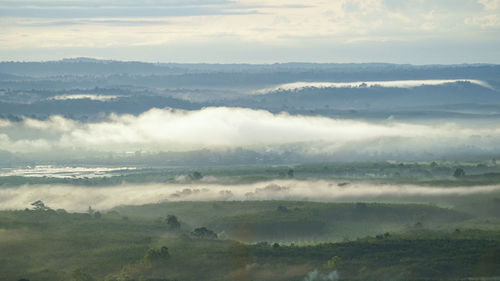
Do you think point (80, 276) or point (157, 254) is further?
point (157, 254)

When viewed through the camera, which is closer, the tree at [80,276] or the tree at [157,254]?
the tree at [80,276]

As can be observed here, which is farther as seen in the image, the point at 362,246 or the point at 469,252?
the point at 362,246

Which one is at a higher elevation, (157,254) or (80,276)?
(80,276)

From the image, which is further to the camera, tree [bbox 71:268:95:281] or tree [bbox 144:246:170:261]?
tree [bbox 144:246:170:261]

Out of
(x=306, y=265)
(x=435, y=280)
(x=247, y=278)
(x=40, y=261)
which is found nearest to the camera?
(x=435, y=280)

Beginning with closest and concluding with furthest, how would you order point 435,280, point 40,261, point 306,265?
point 435,280 → point 306,265 → point 40,261

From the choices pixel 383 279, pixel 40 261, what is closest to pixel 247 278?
pixel 383 279

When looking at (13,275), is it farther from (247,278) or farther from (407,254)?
(407,254)

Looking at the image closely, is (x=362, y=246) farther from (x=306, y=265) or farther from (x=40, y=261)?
(x=40, y=261)

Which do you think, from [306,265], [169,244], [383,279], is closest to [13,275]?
[169,244]
